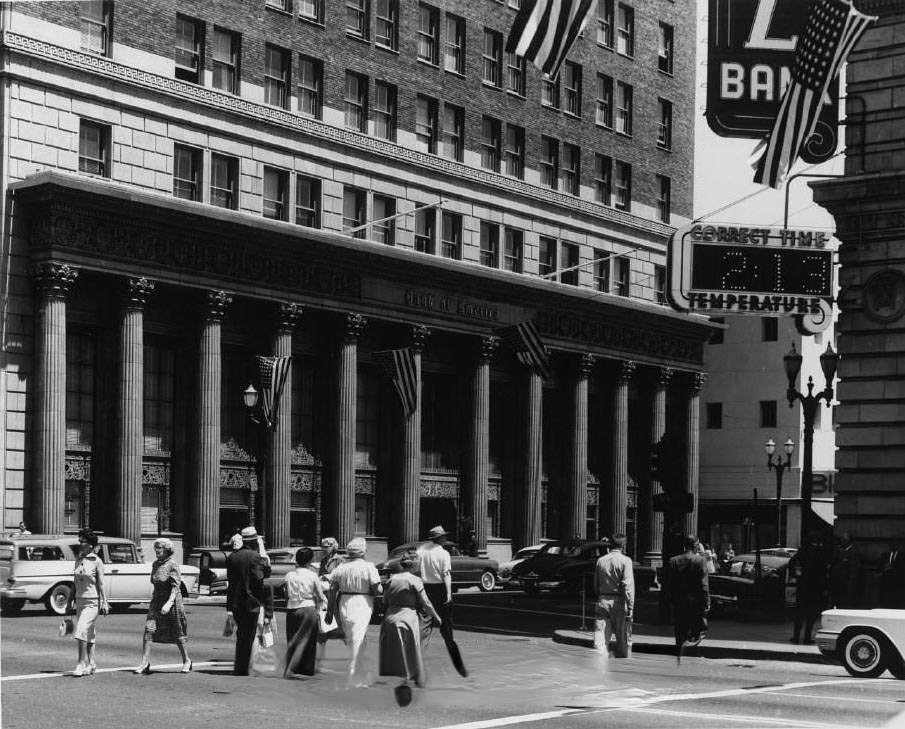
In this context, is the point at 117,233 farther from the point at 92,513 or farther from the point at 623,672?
the point at 623,672

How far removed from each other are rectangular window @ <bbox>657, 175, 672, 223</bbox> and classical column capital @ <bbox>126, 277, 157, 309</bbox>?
31537 mm

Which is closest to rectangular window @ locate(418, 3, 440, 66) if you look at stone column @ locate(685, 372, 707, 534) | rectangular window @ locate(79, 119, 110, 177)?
A: rectangular window @ locate(79, 119, 110, 177)

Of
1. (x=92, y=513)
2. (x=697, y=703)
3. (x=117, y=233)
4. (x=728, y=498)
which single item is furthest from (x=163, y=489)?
(x=728, y=498)

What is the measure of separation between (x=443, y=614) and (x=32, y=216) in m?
29.0

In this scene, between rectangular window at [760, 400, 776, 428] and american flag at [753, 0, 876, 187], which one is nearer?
american flag at [753, 0, 876, 187]

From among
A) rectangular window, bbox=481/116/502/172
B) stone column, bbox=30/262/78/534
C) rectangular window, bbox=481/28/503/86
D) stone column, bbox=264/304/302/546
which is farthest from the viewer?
rectangular window, bbox=481/116/502/172

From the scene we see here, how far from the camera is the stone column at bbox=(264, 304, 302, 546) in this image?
54.1 meters

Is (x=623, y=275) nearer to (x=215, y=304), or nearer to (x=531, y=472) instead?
(x=531, y=472)

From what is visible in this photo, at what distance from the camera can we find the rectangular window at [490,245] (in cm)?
6481

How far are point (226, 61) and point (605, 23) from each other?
2076cm

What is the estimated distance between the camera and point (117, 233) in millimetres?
49438

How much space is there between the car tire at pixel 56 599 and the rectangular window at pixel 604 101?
3976cm

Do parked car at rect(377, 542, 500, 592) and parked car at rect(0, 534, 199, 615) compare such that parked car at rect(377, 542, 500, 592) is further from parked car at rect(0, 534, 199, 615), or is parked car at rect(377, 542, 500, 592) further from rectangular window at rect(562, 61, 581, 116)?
rectangular window at rect(562, 61, 581, 116)

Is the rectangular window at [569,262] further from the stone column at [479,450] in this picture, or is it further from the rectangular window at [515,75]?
the rectangular window at [515,75]
